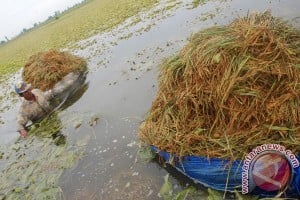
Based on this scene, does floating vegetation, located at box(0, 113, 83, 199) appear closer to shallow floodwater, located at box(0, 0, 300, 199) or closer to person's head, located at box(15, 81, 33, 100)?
shallow floodwater, located at box(0, 0, 300, 199)

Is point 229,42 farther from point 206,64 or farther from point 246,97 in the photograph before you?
point 246,97

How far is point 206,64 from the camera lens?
17.0ft

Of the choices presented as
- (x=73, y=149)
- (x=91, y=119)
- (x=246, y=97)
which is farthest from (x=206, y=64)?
(x=91, y=119)

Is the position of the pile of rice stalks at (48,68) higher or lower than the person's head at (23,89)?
lower

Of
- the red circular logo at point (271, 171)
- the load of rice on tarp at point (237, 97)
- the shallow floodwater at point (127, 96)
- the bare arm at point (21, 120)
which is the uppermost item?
the load of rice on tarp at point (237, 97)

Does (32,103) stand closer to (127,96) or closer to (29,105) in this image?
(29,105)

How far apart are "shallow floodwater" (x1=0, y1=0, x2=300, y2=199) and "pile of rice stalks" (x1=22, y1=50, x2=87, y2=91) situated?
0.83 m

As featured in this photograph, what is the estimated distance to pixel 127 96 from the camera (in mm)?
9344

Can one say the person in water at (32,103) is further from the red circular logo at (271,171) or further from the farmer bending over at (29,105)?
the red circular logo at (271,171)

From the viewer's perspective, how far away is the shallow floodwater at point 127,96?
6.05m

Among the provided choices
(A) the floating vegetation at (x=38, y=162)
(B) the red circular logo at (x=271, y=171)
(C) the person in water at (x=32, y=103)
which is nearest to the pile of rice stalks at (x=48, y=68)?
(C) the person in water at (x=32, y=103)

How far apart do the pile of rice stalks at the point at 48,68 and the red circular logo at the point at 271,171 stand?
872 cm

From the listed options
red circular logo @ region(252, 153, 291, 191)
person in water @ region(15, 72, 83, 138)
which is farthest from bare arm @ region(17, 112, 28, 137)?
red circular logo @ region(252, 153, 291, 191)

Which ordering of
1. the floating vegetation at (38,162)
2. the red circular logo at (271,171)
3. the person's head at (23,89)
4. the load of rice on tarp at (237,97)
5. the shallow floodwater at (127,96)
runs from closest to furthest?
the red circular logo at (271,171)
the load of rice on tarp at (237,97)
the shallow floodwater at (127,96)
the floating vegetation at (38,162)
the person's head at (23,89)
